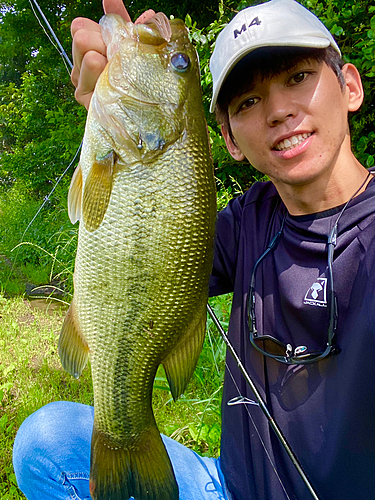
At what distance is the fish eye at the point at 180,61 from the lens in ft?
4.70

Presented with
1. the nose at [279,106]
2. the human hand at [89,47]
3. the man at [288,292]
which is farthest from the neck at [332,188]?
the human hand at [89,47]

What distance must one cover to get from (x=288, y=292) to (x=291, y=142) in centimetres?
58

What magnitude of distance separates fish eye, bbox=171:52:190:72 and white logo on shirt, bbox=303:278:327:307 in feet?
2.99

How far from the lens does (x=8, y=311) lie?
474 centimetres

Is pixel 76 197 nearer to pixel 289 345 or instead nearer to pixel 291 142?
pixel 291 142

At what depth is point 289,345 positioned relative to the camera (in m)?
1.51

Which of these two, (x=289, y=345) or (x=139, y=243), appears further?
(x=289, y=345)

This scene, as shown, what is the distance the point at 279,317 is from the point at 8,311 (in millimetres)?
4010

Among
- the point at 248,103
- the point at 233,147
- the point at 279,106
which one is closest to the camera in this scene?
the point at 279,106

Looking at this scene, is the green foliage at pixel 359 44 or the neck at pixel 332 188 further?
the green foliage at pixel 359 44

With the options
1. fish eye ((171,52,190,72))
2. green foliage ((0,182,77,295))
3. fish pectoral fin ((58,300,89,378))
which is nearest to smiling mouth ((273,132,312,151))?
fish eye ((171,52,190,72))

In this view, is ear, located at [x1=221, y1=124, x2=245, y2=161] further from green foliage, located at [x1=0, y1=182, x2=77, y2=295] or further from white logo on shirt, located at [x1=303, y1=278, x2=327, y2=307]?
green foliage, located at [x1=0, y1=182, x2=77, y2=295]

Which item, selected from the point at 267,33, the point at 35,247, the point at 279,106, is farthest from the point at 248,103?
the point at 35,247

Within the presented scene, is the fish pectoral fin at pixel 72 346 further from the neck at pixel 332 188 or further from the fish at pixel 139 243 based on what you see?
the neck at pixel 332 188
